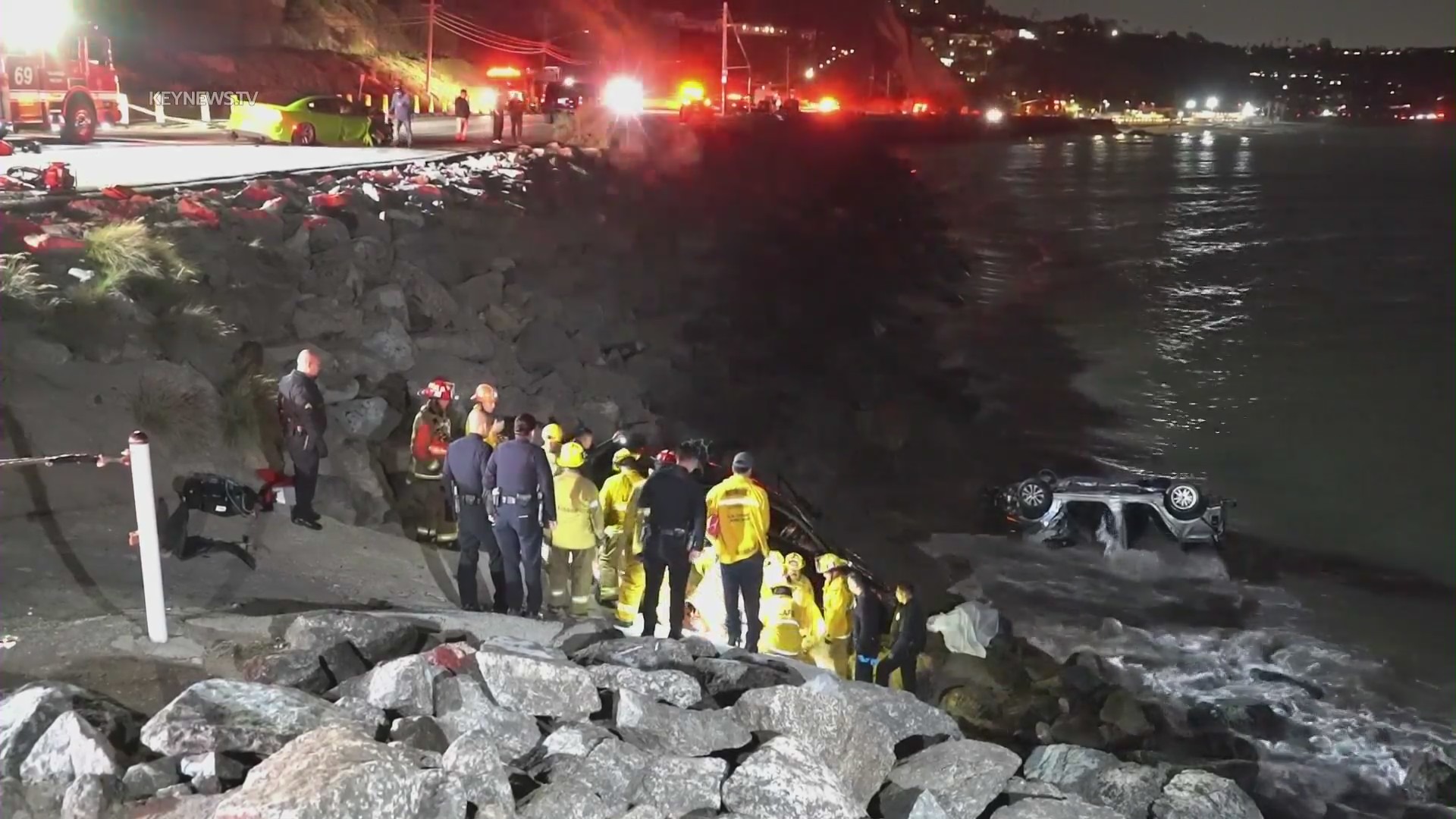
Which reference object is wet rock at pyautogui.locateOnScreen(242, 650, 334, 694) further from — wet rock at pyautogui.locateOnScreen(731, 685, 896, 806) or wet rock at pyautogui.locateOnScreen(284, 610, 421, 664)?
wet rock at pyautogui.locateOnScreen(731, 685, 896, 806)

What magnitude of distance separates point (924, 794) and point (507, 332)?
46.0 feet

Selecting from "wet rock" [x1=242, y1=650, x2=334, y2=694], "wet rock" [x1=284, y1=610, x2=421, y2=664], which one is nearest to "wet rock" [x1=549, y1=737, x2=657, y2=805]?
"wet rock" [x1=242, y1=650, x2=334, y2=694]

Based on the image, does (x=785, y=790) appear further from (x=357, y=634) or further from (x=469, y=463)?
(x=469, y=463)

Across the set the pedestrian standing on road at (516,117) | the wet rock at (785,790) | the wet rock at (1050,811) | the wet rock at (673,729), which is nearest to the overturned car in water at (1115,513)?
the wet rock at (1050,811)

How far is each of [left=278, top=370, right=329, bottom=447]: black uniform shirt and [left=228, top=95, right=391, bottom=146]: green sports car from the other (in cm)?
1863

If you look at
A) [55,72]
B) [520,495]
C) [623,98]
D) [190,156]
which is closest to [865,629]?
[520,495]

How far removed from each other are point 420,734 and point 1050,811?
10.8 feet

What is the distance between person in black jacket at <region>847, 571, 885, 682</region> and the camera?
10.1 metres

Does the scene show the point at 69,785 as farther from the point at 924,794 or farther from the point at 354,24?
the point at 354,24

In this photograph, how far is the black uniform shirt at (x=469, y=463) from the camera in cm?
854

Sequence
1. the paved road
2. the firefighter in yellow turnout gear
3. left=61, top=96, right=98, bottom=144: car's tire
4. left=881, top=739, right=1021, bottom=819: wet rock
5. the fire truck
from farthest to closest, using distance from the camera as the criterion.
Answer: left=61, top=96, right=98, bottom=144: car's tire, the fire truck, the paved road, the firefighter in yellow turnout gear, left=881, top=739, right=1021, bottom=819: wet rock

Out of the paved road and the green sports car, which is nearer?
the paved road

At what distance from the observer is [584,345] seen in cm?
1989

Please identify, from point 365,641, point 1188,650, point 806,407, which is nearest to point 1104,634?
point 1188,650
